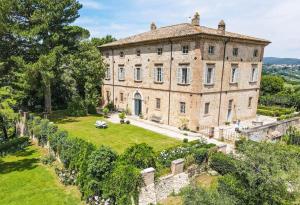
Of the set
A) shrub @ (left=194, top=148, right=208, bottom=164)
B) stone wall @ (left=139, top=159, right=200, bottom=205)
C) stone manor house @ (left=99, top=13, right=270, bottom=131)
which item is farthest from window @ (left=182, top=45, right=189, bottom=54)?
stone wall @ (left=139, top=159, right=200, bottom=205)

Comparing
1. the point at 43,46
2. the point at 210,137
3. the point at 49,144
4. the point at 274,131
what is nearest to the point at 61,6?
the point at 43,46

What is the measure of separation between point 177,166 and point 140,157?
289 cm

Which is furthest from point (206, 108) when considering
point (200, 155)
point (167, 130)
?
point (200, 155)

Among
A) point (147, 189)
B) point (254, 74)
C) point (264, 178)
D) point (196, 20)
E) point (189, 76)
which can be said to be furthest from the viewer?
point (254, 74)

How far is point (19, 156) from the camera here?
22.1 meters

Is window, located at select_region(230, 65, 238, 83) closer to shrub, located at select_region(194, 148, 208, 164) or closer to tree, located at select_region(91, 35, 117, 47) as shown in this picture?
shrub, located at select_region(194, 148, 208, 164)

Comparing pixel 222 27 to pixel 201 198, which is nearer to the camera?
pixel 201 198

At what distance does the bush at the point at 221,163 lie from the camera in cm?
1658

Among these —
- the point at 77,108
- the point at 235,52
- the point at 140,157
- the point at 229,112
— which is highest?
the point at 235,52

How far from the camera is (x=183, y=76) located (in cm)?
2606

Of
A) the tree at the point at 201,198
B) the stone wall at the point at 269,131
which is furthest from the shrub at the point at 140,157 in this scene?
the stone wall at the point at 269,131

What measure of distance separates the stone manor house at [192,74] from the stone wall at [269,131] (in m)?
5.41

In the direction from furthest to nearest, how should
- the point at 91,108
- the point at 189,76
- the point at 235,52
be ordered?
the point at 91,108
the point at 235,52
the point at 189,76

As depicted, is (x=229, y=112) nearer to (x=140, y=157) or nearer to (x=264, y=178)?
(x=140, y=157)
